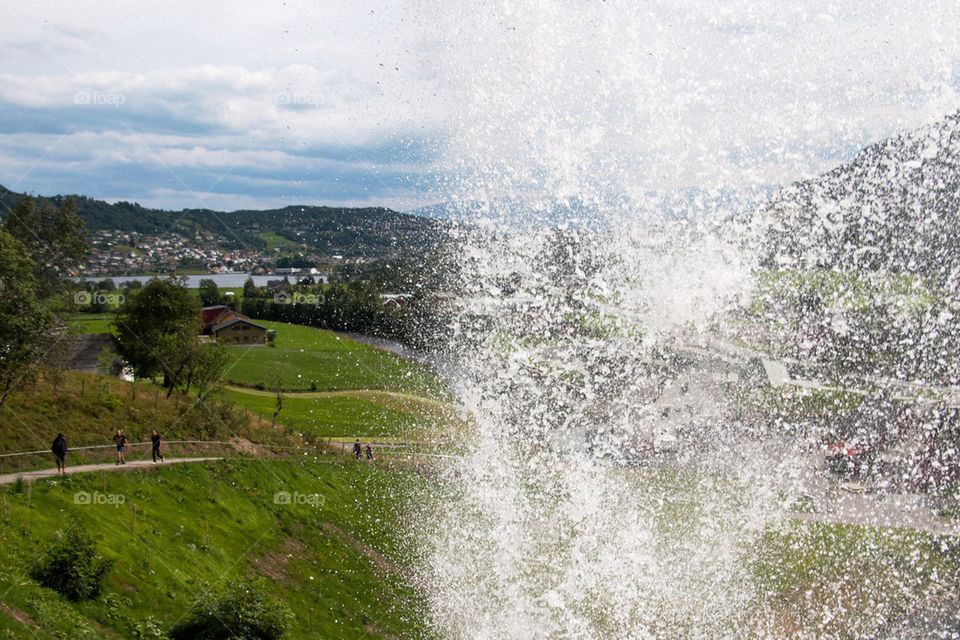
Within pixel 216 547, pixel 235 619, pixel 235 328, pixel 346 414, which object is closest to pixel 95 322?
pixel 235 328

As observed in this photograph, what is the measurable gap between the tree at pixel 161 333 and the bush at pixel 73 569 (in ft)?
75.1

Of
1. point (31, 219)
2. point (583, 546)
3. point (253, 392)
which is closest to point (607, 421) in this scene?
point (583, 546)

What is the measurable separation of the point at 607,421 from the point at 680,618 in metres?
10.0

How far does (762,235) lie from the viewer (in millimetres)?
22141

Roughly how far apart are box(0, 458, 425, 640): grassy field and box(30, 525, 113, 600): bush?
368 mm

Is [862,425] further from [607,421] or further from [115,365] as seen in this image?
[115,365]

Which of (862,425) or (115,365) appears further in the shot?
(115,365)

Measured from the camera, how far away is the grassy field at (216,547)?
49.5ft

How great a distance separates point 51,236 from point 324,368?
29.7 meters

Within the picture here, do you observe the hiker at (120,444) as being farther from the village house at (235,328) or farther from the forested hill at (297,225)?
the village house at (235,328)

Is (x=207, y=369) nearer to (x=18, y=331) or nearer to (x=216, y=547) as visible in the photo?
(x=18, y=331)

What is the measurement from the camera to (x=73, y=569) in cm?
1534

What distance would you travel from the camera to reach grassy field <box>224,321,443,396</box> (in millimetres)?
58844

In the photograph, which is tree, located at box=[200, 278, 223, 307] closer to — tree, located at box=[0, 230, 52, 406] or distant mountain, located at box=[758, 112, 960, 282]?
tree, located at box=[0, 230, 52, 406]
